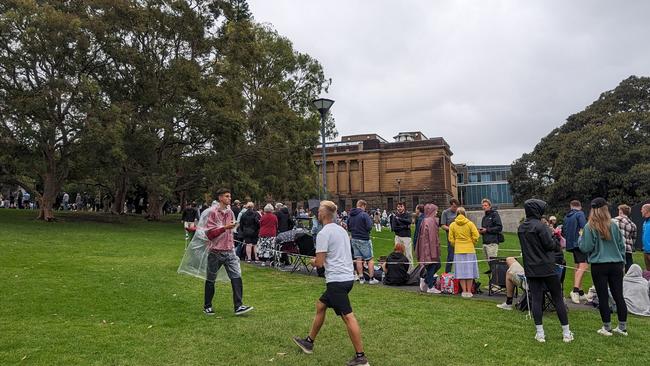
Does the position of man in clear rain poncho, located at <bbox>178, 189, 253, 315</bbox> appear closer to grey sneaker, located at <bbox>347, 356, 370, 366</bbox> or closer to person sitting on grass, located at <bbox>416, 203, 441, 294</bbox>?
grey sneaker, located at <bbox>347, 356, 370, 366</bbox>

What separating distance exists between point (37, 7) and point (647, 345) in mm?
28977

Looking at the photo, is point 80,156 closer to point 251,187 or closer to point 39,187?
point 251,187

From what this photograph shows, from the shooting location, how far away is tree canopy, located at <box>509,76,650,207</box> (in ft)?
140

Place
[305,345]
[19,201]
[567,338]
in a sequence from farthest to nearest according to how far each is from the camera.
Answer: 1. [19,201]
2. [567,338]
3. [305,345]

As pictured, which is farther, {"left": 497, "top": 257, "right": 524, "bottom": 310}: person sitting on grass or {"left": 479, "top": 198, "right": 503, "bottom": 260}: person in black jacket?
{"left": 479, "top": 198, "right": 503, "bottom": 260}: person in black jacket

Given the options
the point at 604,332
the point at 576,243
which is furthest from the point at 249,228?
the point at 604,332

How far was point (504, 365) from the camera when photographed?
19.0ft

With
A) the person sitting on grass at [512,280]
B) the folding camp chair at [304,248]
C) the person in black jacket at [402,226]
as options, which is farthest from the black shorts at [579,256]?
the folding camp chair at [304,248]

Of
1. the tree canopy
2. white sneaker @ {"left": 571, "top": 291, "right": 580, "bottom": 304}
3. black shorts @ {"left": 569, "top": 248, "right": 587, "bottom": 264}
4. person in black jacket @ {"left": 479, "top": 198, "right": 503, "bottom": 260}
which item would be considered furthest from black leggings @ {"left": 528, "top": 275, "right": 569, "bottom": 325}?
the tree canopy

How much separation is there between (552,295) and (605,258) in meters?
0.95

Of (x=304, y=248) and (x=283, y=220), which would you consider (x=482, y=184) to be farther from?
(x=304, y=248)

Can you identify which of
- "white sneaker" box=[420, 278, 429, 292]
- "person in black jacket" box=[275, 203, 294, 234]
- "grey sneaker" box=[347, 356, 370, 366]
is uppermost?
"person in black jacket" box=[275, 203, 294, 234]

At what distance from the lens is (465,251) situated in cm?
1018

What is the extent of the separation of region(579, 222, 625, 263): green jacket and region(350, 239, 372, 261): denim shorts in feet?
17.9
